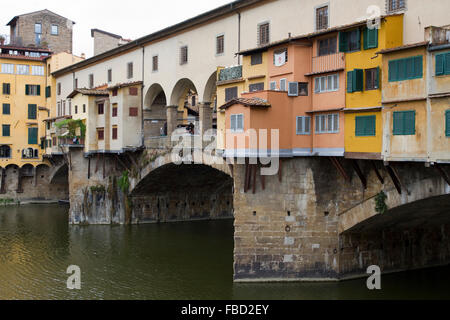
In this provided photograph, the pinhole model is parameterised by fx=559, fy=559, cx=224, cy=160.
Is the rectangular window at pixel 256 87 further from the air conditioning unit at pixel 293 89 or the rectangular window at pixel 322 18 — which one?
the rectangular window at pixel 322 18

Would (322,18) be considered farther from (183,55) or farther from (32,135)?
(32,135)

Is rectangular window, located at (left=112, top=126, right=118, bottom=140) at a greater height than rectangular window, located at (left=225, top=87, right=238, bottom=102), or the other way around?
rectangular window, located at (left=225, top=87, right=238, bottom=102)

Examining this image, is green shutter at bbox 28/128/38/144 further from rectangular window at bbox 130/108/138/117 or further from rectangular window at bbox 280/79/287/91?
rectangular window at bbox 280/79/287/91

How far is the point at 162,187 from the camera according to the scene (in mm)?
45844

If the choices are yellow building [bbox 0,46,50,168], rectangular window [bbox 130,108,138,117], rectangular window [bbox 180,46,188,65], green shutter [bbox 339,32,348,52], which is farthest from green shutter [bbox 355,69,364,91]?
yellow building [bbox 0,46,50,168]

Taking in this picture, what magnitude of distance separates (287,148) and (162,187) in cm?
2261

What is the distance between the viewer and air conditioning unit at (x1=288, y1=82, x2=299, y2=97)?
24.8 metres

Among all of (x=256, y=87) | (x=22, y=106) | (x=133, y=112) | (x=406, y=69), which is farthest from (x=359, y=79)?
(x=22, y=106)

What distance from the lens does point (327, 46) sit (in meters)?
24.0

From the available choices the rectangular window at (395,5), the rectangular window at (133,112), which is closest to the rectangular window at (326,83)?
the rectangular window at (395,5)

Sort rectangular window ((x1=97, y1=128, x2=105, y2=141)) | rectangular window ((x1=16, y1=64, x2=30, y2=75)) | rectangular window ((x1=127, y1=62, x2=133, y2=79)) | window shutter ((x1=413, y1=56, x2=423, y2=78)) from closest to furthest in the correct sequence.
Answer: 1. window shutter ((x1=413, y1=56, x2=423, y2=78))
2. rectangular window ((x1=127, y1=62, x2=133, y2=79))
3. rectangular window ((x1=97, y1=128, x2=105, y2=141))
4. rectangular window ((x1=16, y1=64, x2=30, y2=75))

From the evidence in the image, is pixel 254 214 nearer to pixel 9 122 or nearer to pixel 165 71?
pixel 165 71

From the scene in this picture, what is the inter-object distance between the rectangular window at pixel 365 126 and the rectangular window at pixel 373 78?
47.8 inches

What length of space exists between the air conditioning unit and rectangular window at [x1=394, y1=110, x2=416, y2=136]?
516cm
